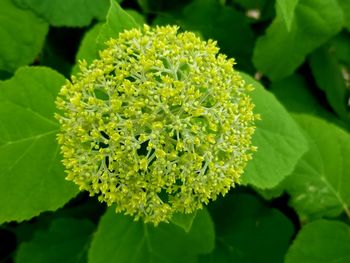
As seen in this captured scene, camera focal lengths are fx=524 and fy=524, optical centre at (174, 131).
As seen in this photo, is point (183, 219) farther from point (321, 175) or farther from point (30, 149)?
point (321, 175)

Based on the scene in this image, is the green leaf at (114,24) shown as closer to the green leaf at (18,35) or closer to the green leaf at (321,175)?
the green leaf at (18,35)

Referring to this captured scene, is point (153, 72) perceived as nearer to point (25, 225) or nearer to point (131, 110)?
point (131, 110)

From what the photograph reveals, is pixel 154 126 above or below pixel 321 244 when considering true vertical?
above

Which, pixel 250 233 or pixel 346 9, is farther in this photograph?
pixel 346 9

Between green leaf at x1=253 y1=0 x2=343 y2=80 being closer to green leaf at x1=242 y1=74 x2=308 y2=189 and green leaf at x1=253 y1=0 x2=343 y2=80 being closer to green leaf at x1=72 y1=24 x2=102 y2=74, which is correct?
green leaf at x1=242 y1=74 x2=308 y2=189

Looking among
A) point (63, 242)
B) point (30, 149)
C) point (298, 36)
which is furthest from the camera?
point (298, 36)

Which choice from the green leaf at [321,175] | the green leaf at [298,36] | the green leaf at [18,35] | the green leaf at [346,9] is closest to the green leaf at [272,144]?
the green leaf at [321,175]

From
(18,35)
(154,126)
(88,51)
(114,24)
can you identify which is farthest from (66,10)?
(154,126)

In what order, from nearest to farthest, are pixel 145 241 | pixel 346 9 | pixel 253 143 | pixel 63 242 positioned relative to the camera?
pixel 253 143 → pixel 145 241 → pixel 63 242 → pixel 346 9
